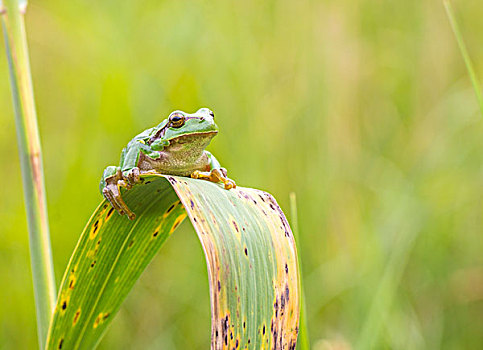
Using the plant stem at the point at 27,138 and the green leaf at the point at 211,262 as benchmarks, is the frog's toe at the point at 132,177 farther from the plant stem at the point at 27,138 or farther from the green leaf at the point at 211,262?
the plant stem at the point at 27,138

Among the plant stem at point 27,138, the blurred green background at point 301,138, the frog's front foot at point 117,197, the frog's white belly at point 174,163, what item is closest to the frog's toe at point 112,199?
the frog's front foot at point 117,197

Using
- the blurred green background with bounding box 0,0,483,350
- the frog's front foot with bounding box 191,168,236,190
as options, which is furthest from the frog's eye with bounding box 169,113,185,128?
the blurred green background with bounding box 0,0,483,350

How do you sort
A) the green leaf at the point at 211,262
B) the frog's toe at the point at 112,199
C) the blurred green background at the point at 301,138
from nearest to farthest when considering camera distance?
the green leaf at the point at 211,262
the frog's toe at the point at 112,199
the blurred green background at the point at 301,138

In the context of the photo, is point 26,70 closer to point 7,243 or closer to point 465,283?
point 7,243

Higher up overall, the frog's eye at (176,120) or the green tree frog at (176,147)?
the frog's eye at (176,120)

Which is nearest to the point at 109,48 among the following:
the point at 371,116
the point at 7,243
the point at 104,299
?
the point at 7,243

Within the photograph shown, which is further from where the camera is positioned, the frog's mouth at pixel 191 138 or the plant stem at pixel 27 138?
the frog's mouth at pixel 191 138
